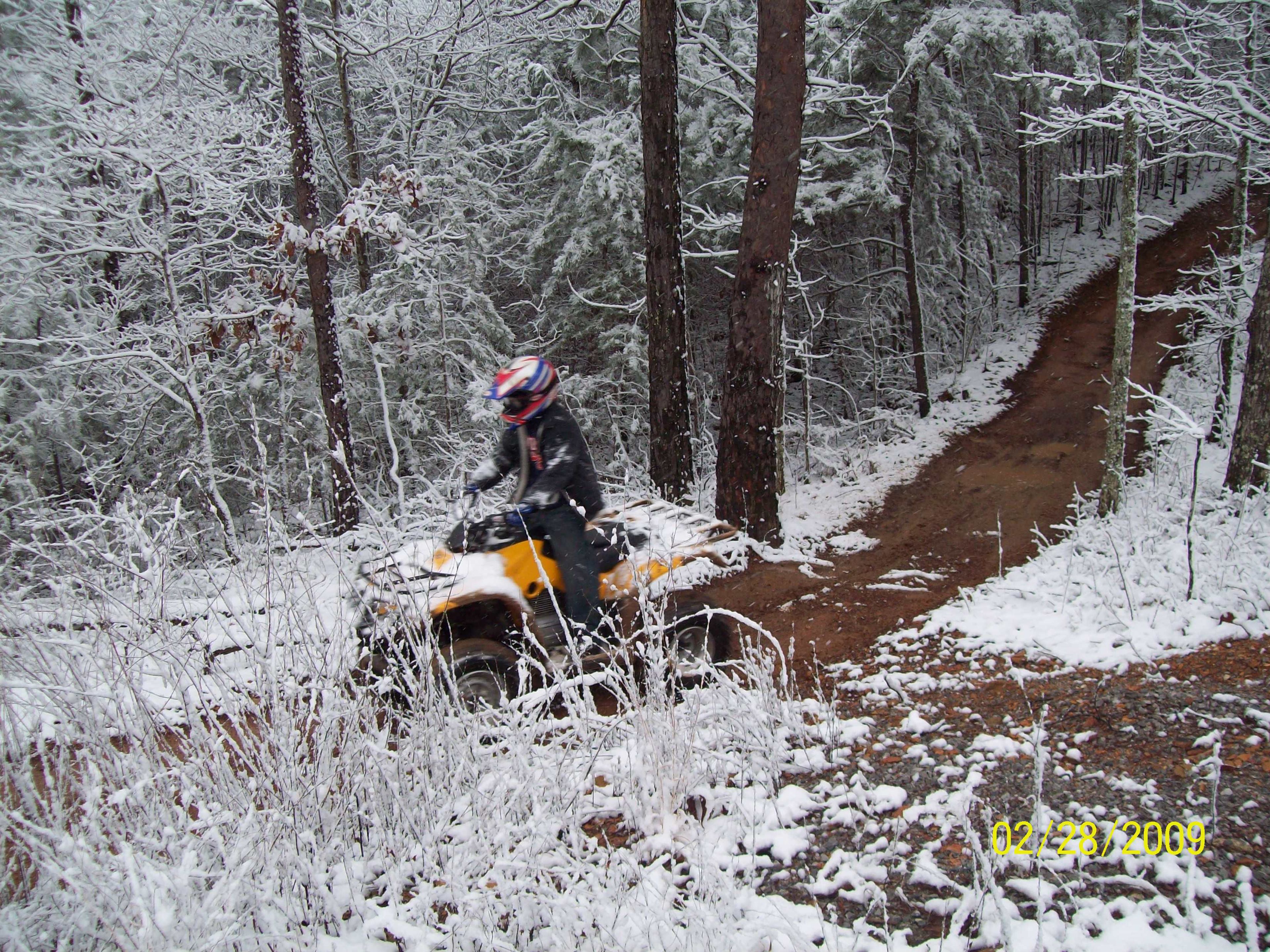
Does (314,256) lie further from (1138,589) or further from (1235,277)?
(1235,277)

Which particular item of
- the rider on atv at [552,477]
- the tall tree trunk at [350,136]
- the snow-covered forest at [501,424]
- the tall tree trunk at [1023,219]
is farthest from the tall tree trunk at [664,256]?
the tall tree trunk at [1023,219]

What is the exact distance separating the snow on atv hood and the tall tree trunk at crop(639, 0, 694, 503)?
4.58m

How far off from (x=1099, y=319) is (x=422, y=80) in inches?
811

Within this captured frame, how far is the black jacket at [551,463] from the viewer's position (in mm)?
4445

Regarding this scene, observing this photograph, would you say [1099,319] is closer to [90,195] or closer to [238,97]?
[238,97]

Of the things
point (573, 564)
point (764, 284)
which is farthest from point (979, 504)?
point (573, 564)

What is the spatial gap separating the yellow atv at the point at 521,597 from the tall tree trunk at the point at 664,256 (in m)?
3.58

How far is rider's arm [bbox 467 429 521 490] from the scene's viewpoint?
15.5ft

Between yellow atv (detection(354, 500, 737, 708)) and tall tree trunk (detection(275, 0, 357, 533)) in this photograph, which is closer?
yellow atv (detection(354, 500, 737, 708))

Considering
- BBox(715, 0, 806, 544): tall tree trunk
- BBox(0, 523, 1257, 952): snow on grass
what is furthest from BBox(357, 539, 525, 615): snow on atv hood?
BBox(715, 0, 806, 544): tall tree trunk

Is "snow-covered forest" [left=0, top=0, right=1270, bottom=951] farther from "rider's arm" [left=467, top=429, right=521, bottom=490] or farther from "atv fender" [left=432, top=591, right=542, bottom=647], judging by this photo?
"atv fender" [left=432, top=591, right=542, bottom=647]

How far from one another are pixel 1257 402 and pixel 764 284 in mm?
5343

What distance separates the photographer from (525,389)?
4402 millimetres
